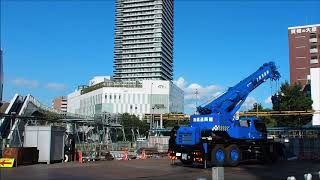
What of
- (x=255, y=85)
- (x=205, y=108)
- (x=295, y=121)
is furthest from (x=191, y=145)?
(x=295, y=121)

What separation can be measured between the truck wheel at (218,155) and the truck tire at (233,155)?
12.8 inches

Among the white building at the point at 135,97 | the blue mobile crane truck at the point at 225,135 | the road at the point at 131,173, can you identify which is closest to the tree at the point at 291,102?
the blue mobile crane truck at the point at 225,135

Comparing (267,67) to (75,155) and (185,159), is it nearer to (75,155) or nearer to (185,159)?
(185,159)

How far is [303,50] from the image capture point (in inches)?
5413

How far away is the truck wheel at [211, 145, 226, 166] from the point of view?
27219 mm

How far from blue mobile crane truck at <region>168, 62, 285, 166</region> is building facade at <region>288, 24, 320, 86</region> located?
107m

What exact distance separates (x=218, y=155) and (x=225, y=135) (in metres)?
1.80

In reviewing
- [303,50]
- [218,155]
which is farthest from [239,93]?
[303,50]

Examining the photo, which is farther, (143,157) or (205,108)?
(143,157)

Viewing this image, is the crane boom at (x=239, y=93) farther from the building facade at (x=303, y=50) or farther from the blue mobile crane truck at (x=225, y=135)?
the building facade at (x=303, y=50)

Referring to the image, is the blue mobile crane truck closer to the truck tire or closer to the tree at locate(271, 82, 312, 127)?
the truck tire

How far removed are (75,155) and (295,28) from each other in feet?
400

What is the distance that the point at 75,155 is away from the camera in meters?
33.5

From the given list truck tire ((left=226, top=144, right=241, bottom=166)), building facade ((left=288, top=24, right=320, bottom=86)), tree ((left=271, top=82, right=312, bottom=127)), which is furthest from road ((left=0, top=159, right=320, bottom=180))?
building facade ((left=288, top=24, right=320, bottom=86))
